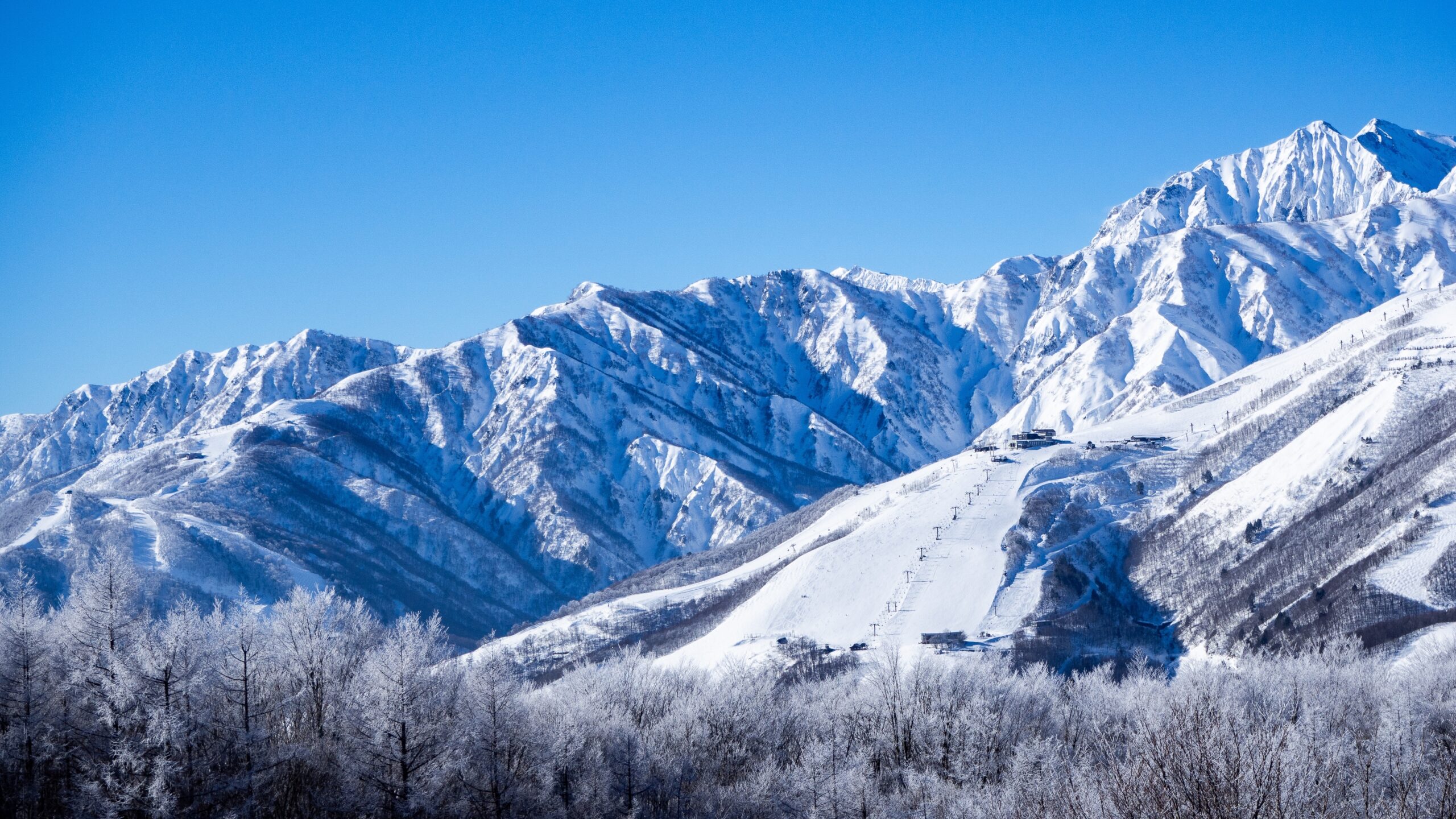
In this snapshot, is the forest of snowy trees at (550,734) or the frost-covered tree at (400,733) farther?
the frost-covered tree at (400,733)

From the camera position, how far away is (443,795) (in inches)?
3632

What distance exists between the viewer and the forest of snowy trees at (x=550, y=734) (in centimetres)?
8425

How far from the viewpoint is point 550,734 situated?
104 m

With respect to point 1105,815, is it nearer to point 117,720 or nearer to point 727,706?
point 117,720

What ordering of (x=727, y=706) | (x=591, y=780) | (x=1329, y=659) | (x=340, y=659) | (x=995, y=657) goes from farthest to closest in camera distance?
(x=995, y=657)
(x=1329, y=659)
(x=727, y=706)
(x=340, y=659)
(x=591, y=780)

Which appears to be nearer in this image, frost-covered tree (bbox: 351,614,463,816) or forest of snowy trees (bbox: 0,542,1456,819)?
forest of snowy trees (bbox: 0,542,1456,819)

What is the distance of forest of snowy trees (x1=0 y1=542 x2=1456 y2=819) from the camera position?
276ft

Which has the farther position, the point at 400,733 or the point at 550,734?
the point at 550,734

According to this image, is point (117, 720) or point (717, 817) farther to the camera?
point (717, 817)

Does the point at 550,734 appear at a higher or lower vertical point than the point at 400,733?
lower

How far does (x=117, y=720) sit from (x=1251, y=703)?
103 m

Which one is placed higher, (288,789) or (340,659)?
(340,659)

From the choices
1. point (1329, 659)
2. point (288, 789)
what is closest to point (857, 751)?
point (288, 789)

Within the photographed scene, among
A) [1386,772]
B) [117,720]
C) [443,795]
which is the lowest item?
[1386,772]
